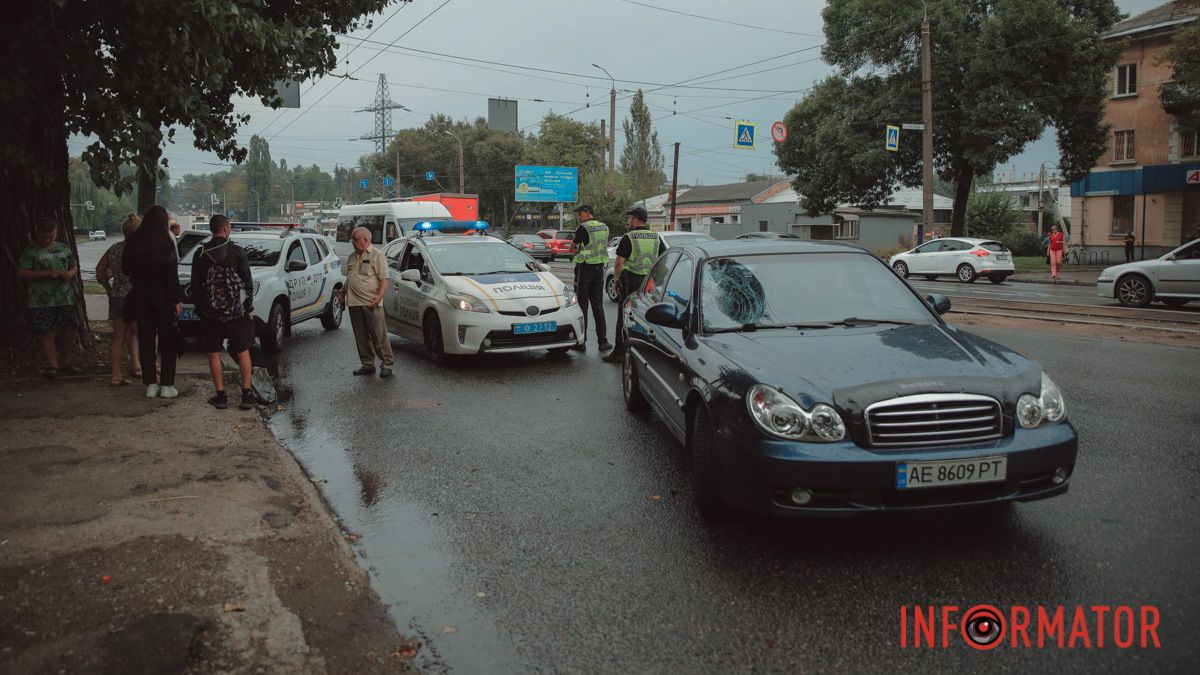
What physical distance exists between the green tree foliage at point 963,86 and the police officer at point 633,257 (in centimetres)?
2754

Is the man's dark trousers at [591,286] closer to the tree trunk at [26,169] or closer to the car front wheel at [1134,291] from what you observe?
the tree trunk at [26,169]

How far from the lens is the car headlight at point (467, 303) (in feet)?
33.2

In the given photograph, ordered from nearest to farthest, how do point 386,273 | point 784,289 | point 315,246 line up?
point 784,289, point 386,273, point 315,246

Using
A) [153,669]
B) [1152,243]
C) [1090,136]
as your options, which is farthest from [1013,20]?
[153,669]

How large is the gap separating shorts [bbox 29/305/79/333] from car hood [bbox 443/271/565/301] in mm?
3857

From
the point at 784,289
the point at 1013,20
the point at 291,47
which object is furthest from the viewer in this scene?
the point at 1013,20

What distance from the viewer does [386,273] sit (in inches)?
389

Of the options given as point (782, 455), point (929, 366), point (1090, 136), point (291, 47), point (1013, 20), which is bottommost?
point (782, 455)

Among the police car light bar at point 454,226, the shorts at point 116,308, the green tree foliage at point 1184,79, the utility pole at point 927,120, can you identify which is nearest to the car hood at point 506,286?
the shorts at point 116,308

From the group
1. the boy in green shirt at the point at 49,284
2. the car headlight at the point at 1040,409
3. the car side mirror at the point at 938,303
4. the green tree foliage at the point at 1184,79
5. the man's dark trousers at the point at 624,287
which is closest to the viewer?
the car headlight at the point at 1040,409

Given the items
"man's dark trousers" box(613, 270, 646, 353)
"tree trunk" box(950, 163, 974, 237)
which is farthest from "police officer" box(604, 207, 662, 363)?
"tree trunk" box(950, 163, 974, 237)

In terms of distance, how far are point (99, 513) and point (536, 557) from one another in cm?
240

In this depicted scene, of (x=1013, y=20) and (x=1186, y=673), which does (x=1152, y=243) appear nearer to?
(x=1013, y=20)

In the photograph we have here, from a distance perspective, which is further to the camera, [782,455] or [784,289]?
[784,289]
